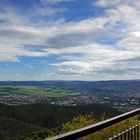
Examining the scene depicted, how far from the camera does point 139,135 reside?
22.1ft

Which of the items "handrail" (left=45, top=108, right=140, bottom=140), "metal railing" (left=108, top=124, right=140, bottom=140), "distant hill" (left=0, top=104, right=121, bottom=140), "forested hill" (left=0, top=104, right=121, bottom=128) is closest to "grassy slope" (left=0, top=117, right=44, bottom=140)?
"distant hill" (left=0, top=104, right=121, bottom=140)

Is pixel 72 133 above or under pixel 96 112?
above

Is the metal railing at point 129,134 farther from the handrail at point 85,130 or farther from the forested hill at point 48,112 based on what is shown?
the forested hill at point 48,112

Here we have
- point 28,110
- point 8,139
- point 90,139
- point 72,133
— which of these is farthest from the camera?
point 28,110

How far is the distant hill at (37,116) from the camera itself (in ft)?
300

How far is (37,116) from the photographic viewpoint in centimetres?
11112

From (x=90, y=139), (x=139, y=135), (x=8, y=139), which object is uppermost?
(x=139, y=135)

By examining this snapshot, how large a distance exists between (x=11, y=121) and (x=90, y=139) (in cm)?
7857

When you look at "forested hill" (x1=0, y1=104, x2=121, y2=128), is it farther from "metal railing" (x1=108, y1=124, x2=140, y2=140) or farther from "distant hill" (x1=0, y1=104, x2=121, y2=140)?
"metal railing" (x1=108, y1=124, x2=140, y2=140)

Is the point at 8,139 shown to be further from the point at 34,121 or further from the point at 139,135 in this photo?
the point at 139,135

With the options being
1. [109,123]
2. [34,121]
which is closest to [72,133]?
[109,123]

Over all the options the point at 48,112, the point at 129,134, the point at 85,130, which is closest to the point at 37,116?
the point at 48,112

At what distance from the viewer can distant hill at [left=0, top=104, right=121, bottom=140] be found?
9143 centimetres

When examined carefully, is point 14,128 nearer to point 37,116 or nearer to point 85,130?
point 37,116
